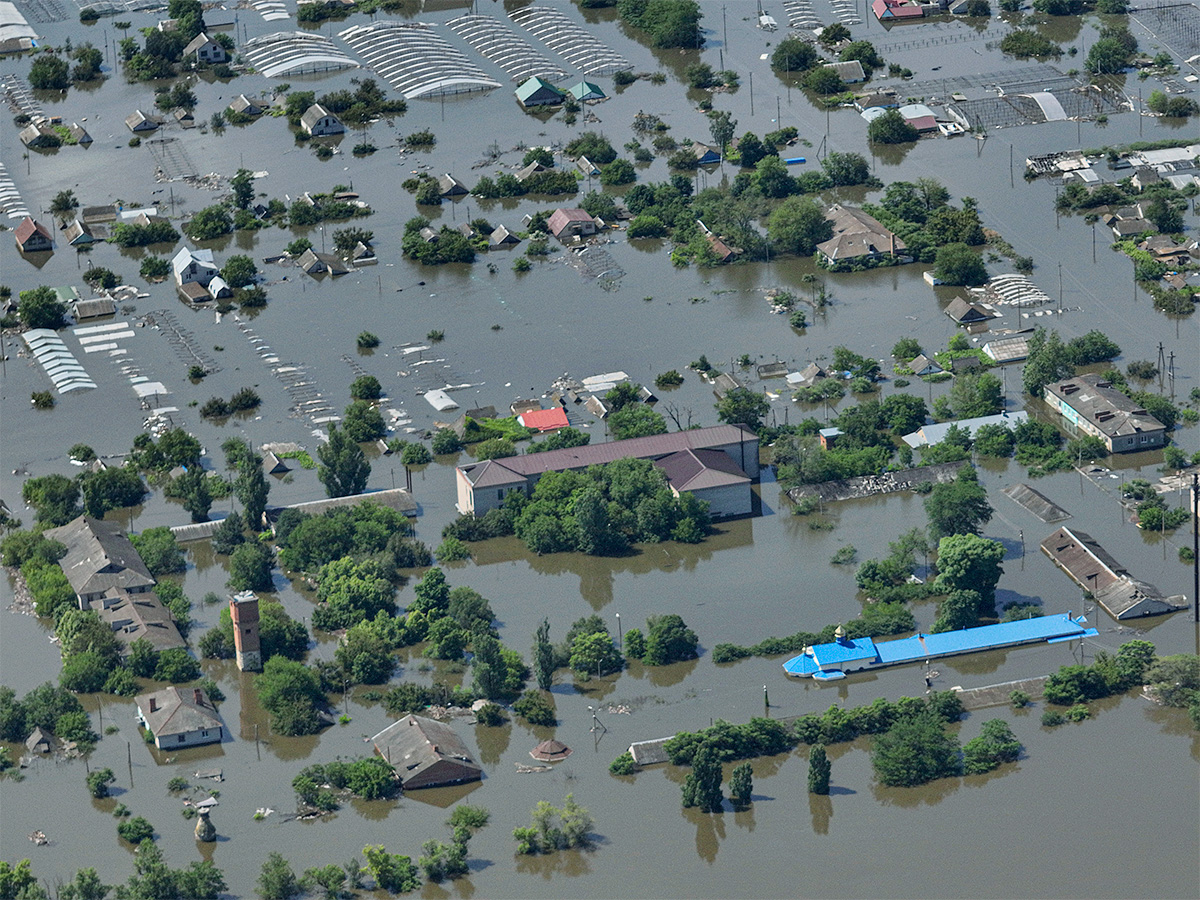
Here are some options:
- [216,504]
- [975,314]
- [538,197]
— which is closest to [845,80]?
[538,197]

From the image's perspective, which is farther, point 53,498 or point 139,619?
point 53,498

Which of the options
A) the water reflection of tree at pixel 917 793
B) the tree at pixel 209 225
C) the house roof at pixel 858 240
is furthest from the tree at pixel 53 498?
the house roof at pixel 858 240

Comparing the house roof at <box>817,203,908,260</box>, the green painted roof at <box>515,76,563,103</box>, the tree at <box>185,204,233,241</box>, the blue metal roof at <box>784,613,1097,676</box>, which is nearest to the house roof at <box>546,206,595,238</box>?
the house roof at <box>817,203,908,260</box>

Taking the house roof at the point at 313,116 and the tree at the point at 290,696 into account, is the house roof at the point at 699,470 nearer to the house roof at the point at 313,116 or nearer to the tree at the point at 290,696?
the tree at the point at 290,696

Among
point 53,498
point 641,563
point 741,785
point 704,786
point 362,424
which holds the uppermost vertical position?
point 53,498

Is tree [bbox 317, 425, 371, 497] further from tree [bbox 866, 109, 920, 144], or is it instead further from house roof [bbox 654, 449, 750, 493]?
tree [bbox 866, 109, 920, 144]

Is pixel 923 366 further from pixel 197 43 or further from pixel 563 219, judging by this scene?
pixel 197 43

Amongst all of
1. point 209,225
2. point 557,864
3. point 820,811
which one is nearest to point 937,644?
point 820,811

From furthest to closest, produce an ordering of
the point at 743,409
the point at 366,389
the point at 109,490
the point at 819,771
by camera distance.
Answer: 1. the point at 366,389
2. the point at 743,409
3. the point at 109,490
4. the point at 819,771
